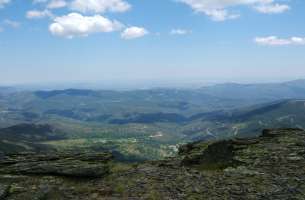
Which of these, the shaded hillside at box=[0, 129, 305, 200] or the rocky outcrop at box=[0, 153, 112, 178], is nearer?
the shaded hillside at box=[0, 129, 305, 200]

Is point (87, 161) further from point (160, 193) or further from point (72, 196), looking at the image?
point (160, 193)

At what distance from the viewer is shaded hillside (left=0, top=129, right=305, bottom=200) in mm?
31495

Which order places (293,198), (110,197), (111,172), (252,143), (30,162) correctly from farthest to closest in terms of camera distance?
(252,143), (30,162), (111,172), (110,197), (293,198)

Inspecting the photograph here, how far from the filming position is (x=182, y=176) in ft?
118

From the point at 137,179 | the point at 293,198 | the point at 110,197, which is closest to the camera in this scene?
the point at 293,198

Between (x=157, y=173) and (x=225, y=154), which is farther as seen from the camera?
(x=225, y=154)

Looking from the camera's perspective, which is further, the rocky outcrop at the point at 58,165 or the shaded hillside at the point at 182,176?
the rocky outcrop at the point at 58,165

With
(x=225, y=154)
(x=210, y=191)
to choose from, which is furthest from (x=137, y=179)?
(x=225, y=154)

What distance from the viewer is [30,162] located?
41.7 meters

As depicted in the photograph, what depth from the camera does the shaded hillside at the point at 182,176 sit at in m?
31.5

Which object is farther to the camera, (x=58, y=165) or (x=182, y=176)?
(x=58, y=165)

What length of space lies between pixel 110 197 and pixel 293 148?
69.9 ft

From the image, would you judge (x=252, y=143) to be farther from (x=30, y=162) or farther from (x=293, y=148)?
(x=30, y=162)

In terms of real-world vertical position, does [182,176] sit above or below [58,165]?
below
